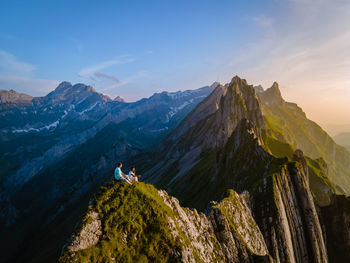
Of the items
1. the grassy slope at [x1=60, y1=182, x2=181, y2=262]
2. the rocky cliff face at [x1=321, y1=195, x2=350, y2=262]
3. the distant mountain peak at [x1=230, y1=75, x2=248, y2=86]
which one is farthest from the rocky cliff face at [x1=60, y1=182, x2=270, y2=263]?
the distant mountain peak at [x1=230, y1=75, x2=248, y2=86]

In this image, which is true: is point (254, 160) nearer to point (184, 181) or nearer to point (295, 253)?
point (295, 253)

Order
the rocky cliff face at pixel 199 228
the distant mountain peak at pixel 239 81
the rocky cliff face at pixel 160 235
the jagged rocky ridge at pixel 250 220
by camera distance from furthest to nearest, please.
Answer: the distant mountain peak at pixel 239 81
the jagged rocky ridge at pixel 250 220
the rocky cliff face at pixel 199 228
the rocky cliff face at pixel 160 235

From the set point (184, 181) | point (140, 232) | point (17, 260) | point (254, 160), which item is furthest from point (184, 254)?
point (17, 260)

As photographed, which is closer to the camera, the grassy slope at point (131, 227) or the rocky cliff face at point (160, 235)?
the rocky cliff face at point (160, 235)

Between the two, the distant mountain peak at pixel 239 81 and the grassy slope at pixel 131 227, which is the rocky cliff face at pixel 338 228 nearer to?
the grassy slope at pixel 131 227

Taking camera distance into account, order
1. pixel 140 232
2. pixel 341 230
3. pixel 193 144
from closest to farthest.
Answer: pixel 140 232 → pixel 341 230 → pixel 193 144

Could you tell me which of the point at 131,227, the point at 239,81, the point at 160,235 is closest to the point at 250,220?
the point at 160,235

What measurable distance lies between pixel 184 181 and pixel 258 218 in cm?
7036

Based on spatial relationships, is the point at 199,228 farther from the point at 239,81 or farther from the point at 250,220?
the point at 239,81

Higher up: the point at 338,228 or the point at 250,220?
the point at 250,220

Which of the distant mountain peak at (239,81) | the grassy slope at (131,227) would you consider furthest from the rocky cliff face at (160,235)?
the distant mountain peak at (239,81)

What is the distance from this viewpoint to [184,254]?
761 inches

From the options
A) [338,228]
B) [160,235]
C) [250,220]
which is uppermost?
[160,235]

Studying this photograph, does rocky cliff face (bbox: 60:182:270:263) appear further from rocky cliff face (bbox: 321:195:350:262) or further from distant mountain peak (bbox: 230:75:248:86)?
distant mountain peak (bbox: 230:75:248:86)
